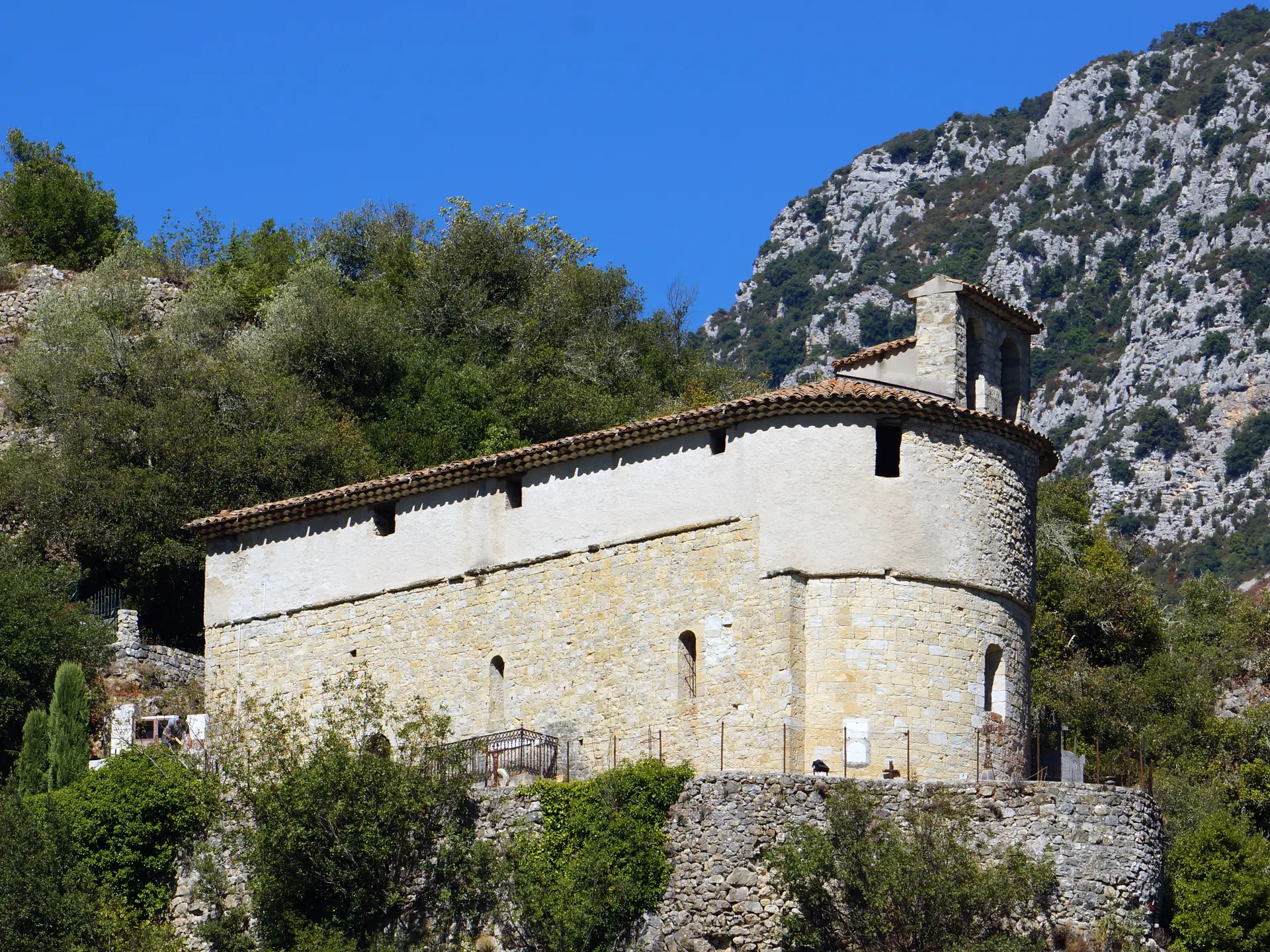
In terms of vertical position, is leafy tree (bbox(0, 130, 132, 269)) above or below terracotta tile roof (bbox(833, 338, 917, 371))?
above

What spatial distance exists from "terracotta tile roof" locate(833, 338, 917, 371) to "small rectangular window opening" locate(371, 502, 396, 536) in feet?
30.0

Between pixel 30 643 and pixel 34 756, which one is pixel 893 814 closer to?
pixel 34 756

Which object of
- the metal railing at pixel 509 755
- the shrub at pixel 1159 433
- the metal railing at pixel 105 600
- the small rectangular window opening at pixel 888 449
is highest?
the shrub at pixel 1159 433

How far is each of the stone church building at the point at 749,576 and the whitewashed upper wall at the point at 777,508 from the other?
0.04 metres

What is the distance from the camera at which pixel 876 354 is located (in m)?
39.3

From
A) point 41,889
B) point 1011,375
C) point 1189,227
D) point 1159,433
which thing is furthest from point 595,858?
point 1189,227

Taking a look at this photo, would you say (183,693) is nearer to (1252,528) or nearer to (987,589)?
(987,589)

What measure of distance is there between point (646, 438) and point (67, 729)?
12.5m

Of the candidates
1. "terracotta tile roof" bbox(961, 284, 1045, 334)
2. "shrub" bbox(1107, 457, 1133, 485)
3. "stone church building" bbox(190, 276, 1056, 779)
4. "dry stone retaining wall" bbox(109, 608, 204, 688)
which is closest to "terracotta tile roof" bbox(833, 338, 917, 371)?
"stone church building" bbox(190, 276, 1056, 779)

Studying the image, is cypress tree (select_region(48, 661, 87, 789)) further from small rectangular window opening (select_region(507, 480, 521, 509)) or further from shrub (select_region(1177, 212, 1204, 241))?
shrub (select_region(1177, 212, 1204, 241))

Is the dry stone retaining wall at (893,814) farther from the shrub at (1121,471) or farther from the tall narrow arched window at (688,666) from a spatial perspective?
the shrub at (1121,471)

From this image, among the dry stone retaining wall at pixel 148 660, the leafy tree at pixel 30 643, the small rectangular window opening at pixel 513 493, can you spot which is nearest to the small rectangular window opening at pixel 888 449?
the small rectangular window opening at pixel 513 493

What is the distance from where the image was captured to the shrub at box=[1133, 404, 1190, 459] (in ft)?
360

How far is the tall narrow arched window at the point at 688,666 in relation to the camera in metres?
36.1
